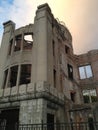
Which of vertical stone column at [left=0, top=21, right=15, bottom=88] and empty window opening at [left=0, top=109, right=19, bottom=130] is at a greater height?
vertical stone column at [left=0, top=21, right=15, bottom=88]

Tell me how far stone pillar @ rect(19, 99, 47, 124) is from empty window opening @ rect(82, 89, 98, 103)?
38.6ft

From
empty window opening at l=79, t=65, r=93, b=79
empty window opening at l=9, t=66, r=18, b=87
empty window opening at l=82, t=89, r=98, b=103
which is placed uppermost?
empty window opening at l=79, t=65, r=93, b=79

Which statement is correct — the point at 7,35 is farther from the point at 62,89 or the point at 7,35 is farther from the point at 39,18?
the point at 62,89

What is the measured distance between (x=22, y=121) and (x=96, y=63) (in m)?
15.5

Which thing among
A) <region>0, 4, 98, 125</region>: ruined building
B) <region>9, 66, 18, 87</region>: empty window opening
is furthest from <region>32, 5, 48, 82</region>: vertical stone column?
<region>9, 66, 18, 87</region>: empty window opening

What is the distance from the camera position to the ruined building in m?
11.3

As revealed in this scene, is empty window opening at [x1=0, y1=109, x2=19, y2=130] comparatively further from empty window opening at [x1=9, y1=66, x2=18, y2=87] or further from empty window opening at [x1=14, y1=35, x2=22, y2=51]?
empty window opening at [x1=14, y1=35, x2=22, y2=51]

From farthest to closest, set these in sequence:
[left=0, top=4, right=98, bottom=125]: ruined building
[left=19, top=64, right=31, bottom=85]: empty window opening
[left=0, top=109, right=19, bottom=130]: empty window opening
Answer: [left=19, top=64, right=31, bottom=85]: empty window opening, [left=0, top=109, right=19, bottom=130]: empty window opening, [left=0, top=4, right=98, bottom=125]: ruined building

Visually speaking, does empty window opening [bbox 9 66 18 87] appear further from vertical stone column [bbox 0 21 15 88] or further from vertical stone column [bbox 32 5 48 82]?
vertical stone column [bbox 32 5 48 82]

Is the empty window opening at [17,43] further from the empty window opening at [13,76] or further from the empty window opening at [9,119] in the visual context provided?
the empty window opening at [9,119]

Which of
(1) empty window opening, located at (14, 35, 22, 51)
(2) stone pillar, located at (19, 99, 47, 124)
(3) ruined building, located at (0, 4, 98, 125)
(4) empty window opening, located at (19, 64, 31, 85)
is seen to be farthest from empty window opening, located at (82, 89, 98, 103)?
(2) stone pillar, located at (19, 99, 47, 124)

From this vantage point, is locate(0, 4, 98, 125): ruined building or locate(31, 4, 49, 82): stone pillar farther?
locate(31, 4, 49, 82): stone pillar

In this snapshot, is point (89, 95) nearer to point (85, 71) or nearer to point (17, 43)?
point (85, 71)

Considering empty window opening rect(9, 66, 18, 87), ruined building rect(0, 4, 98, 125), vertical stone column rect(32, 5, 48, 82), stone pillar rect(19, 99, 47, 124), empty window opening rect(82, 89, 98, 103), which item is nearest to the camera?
stone pillar rect(19, 99, 47, 124)
